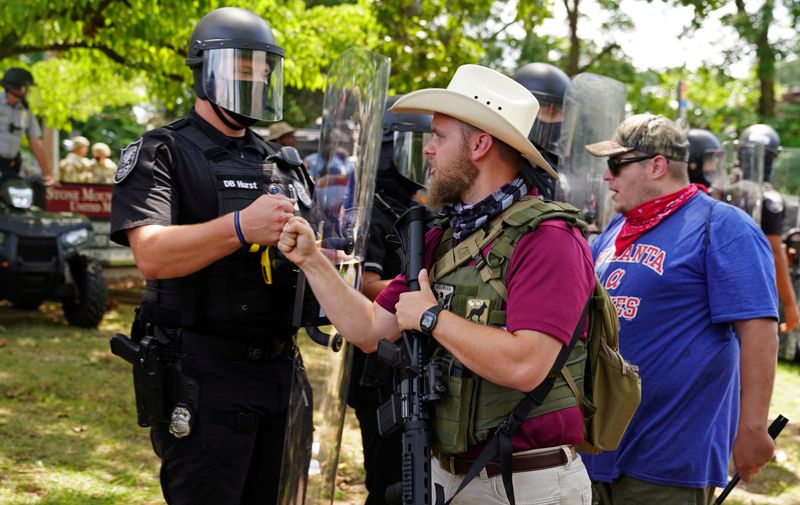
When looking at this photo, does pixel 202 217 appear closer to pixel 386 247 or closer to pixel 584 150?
pixel 386 247

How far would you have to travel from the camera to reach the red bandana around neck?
3279 millimetres

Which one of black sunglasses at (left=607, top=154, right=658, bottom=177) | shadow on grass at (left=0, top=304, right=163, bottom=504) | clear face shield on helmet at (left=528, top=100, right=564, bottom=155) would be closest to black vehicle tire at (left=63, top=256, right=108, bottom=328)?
shadow on grass at (left=0, top=304, right=163, bottom=504)

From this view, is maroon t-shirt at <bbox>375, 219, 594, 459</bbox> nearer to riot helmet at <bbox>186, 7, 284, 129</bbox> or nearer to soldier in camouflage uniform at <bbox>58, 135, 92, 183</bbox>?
riot helmet at <bbox>186, 7, 284, 129</bbox>

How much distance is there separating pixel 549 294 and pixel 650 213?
1.30 metres

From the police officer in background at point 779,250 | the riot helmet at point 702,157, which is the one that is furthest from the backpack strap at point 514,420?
the police officer in background at point 779,250

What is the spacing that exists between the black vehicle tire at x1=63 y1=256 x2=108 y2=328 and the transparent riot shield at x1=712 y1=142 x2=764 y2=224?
19.9 feet

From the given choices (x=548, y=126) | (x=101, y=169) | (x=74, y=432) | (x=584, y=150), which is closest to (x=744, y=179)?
(x=584, y=150)

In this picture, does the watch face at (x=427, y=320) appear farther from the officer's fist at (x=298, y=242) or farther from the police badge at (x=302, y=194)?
the police badge at (x=302, y=194)

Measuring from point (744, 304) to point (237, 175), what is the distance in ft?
6.02

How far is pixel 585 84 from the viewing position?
504 centimetres

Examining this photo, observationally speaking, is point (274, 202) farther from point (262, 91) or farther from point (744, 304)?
point (744, 304)

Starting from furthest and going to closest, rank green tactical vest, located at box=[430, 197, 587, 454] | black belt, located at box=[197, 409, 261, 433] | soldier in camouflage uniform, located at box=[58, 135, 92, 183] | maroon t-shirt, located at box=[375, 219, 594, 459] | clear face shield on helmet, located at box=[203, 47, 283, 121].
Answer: soldier in camouflage uniform, located at box=[58, 135, 92, 183]
clear face shield on helmet, located at box=[203, 47, 283, 121]
black belt, located at box=[197, 409, 261, 433]
green tactical vest, located at box=[430, 197, 587, 454]
maroon t-shirt, located at box=[375, 219, 594, 459]

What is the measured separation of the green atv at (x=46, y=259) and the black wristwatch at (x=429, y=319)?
7347 mm

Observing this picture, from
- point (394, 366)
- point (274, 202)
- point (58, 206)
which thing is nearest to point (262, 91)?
point (274, 202)
